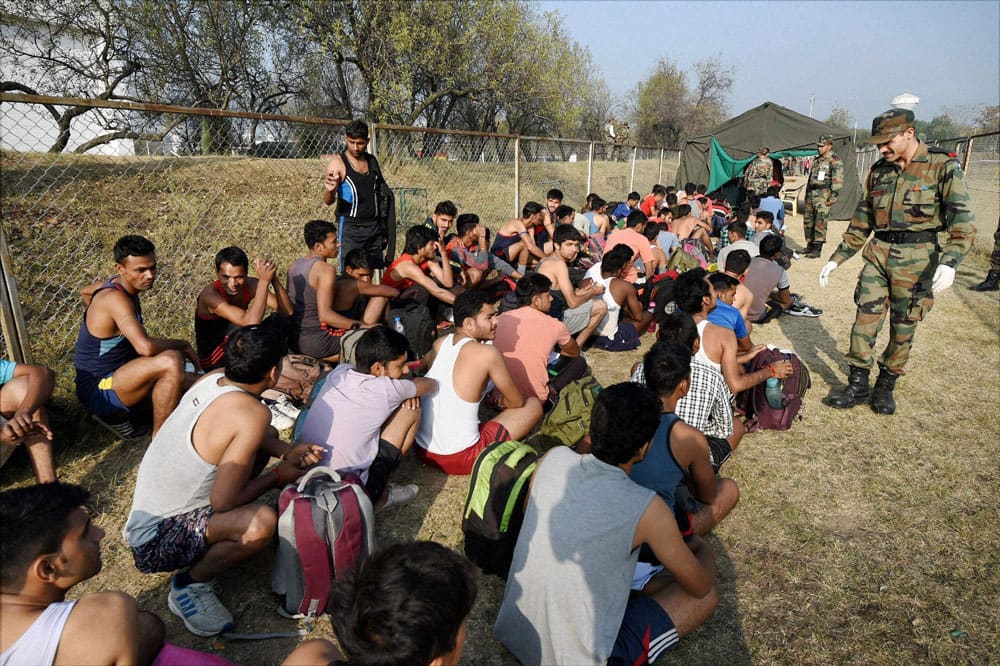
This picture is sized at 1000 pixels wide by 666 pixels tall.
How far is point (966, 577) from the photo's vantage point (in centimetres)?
263

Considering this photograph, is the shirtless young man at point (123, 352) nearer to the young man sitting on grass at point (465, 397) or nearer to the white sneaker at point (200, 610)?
the white sneaker at point (200, 610)

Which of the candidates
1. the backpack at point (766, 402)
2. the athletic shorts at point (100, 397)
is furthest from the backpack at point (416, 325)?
the backpack at point (766, 402)

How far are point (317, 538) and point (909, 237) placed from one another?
4.46m

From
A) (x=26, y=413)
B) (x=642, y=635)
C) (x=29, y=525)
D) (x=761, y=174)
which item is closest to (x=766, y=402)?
(x=642, y=635)

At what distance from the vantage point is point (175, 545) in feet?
7.50

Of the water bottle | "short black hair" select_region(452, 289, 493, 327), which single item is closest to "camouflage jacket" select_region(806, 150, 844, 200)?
the water bottle

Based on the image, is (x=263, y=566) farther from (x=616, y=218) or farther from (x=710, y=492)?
(x=616, y=218)

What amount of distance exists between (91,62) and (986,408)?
57.9ft

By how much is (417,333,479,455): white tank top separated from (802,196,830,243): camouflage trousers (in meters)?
10.0

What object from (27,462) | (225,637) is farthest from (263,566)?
(27,462)

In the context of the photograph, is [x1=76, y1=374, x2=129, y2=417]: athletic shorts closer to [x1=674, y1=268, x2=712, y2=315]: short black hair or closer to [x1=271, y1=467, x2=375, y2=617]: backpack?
[x1=271, y1=467, x2=375, y2=617]: backpack

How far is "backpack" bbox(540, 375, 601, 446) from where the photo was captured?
11.4 feet

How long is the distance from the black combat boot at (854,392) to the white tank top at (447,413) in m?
2.98

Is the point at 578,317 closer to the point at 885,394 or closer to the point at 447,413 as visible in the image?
the point at 447,413
